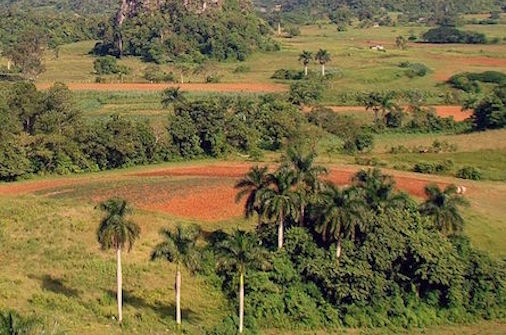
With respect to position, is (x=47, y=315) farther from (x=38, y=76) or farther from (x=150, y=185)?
(x=38, y=76)

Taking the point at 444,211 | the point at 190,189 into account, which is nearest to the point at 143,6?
the point at 190,189

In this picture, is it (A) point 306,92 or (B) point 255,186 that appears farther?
(A) point 306,92

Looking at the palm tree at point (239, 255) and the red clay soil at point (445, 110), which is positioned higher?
the palm tree at point (239, 255)

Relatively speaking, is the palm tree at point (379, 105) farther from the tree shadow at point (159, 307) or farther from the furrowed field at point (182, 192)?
the tree shadow at point (159, 307)

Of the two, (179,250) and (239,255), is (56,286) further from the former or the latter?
(239,255)

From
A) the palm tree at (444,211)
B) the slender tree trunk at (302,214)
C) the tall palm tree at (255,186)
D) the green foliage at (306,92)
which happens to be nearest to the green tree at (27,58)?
the green foliage at (306,92)

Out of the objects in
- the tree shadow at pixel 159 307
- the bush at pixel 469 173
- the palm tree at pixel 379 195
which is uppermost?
the palm tree at pixel 379 195

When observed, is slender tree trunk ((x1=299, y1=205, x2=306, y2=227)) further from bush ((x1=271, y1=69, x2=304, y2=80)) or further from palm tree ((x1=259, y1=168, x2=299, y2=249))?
bush ((x1=271, y1=69, x2=304, y2=80))
